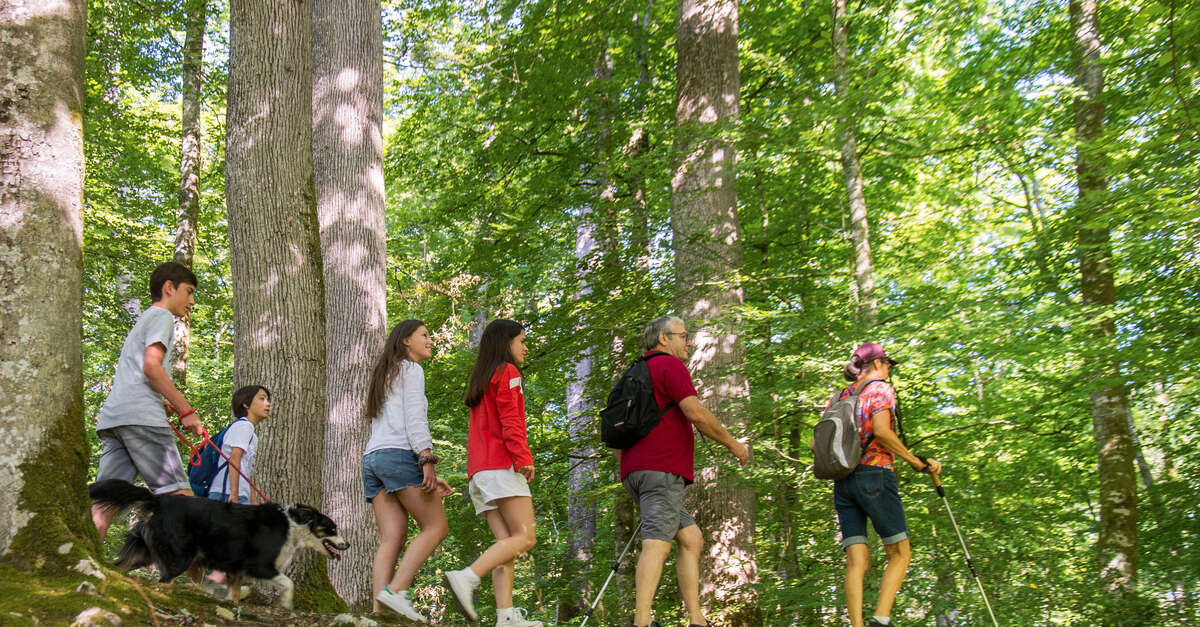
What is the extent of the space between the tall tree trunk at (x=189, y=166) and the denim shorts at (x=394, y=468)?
919 centimetres

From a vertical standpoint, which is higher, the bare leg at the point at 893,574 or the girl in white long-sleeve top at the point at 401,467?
the girl in white long-sleeve top at the point at 401,467

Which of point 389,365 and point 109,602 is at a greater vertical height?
point 389,365

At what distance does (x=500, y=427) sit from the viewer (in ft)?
15.8

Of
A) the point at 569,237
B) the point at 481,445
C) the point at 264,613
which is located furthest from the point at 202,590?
the point at 569,237

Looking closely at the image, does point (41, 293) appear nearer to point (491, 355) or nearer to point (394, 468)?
point (394, 468)

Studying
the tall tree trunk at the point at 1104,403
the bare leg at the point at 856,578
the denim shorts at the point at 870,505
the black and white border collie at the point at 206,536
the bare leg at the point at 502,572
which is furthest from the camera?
the tall tree trunk at the point at 1104,403

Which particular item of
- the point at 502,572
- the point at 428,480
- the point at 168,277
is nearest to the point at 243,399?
the point at 168,277

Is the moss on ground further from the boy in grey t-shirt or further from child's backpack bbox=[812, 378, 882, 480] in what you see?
child's backpack bbox=[812, 378, 882, 480]

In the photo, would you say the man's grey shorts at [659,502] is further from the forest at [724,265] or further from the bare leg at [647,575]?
the forest at [724,265]

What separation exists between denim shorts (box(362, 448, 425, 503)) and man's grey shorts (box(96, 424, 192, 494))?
3.42 feet

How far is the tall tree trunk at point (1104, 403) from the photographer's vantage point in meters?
7.89

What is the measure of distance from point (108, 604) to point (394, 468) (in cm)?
171

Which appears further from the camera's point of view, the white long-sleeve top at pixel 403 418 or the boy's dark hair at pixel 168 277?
the white long-sleeve top at pixel 403 418

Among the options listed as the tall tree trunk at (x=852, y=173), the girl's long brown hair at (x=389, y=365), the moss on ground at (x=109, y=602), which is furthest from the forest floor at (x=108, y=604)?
the tall tree trunk at (x=852, y=173)
